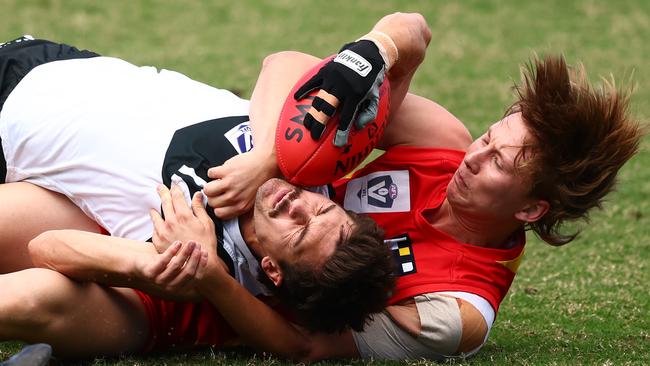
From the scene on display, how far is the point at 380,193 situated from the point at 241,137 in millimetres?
683

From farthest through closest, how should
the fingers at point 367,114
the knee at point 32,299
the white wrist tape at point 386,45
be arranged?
1. the white wrist tape at point 386,45
2. the fingers at point 367,114
3. the knee at point 32,299

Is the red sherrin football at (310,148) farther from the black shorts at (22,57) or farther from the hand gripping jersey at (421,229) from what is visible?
the black shorts at (22,57)

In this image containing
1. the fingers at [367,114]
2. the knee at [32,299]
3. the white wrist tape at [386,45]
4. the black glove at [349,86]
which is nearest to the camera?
the knee at [32,299]

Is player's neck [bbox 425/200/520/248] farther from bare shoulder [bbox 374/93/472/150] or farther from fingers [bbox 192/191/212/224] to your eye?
fingers [bbox 192/191/212/224]

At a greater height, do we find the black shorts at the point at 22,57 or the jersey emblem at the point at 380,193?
the black shorts at the point at 22,57

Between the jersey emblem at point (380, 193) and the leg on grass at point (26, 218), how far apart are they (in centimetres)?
116

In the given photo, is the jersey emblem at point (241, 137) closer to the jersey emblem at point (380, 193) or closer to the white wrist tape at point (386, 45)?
the jersey emblem at point (380, 193)

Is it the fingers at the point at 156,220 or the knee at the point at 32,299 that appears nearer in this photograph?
the knee at the point at 32,299

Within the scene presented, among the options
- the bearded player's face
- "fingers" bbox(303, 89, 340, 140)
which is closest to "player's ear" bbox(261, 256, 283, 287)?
the bearded player's face

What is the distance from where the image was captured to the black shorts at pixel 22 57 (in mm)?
4797

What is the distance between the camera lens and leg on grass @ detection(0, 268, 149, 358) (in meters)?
3.97

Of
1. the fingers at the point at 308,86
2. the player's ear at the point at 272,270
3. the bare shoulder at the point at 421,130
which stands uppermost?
the fingers at the point at 308,86

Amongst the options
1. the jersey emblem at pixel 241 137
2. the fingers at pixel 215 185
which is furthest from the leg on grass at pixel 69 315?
the jersey emblem at pixel 241 137

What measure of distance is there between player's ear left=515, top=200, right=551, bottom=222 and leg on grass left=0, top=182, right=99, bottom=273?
1.87 m
